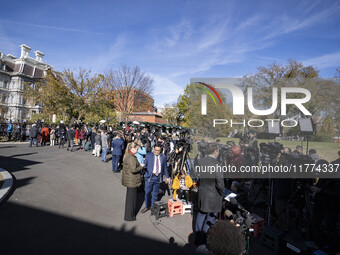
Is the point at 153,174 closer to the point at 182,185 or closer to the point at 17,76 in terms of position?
the point at 182,185

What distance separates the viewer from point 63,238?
390 centimetres

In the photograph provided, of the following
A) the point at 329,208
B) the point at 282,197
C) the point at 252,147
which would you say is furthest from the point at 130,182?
the point at 252,147

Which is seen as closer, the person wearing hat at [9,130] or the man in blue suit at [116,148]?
the man in blue suit at [116,148]

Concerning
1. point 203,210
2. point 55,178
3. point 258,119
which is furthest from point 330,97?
point 55,178

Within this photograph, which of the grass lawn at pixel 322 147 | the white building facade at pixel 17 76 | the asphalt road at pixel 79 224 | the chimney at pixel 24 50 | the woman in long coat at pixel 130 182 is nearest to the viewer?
the asphalt road at pixel 79 224

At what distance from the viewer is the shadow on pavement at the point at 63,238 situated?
141 inches

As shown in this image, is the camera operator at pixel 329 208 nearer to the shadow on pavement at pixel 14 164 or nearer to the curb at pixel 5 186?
the curb at pixel 5 186

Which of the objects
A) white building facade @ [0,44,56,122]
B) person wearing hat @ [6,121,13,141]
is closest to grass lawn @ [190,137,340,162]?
person wearing hat @ [6,121,13,141]

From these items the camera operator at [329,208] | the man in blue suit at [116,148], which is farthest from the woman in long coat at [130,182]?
the man in blue suit at [116,148]

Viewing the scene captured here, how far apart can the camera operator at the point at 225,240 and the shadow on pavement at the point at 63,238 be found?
234 cm

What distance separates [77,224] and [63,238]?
0.60 metres

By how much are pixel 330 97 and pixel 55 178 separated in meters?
10.3

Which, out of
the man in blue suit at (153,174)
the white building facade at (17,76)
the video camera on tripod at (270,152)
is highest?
the white building facade at (17,76)

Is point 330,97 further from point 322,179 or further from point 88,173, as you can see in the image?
point 88,173
